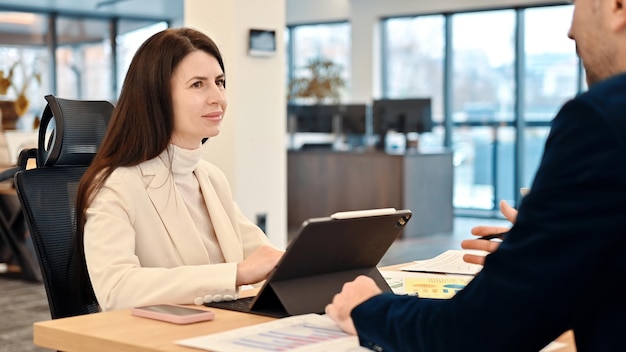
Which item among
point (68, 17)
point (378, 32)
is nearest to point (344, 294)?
point (378, 32)

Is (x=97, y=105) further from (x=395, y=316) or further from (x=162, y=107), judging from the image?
(x=395, y=316)

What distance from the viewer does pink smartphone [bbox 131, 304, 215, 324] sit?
174 centimetres

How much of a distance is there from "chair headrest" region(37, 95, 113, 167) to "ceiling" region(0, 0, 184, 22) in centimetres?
1200

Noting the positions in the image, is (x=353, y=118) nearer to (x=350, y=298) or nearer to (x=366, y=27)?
(x=366, y=27)

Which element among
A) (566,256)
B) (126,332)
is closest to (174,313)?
(126,332)

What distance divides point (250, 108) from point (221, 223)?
4317 millimetres

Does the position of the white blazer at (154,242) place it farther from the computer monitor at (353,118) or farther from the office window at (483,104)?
the office window at (483,104)

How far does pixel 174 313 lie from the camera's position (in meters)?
1.78

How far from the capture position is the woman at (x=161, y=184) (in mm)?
2076

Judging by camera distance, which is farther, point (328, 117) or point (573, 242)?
point (328, 117)

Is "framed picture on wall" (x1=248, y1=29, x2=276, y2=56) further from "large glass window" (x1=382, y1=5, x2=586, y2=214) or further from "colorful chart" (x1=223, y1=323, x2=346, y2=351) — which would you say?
"large glass window" (x1=382, y1=5, x2=586, y2=214)

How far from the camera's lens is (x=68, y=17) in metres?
14.7

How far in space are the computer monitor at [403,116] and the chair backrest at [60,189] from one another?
7896 millimetres

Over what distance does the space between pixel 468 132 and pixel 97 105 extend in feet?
33.2
